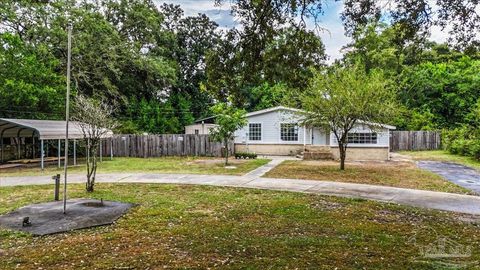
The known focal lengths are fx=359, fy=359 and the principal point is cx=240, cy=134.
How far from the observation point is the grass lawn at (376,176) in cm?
1194

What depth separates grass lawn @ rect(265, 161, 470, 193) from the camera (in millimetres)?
11938

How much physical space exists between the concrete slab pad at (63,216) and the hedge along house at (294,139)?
13.8m

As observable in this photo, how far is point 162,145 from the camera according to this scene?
78.6 feet

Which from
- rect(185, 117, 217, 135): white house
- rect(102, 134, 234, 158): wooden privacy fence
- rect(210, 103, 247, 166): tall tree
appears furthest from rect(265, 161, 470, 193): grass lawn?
rect(185, 117, 217, 135): white house

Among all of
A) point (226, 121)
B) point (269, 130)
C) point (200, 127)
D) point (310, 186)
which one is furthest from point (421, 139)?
point (310, 186)

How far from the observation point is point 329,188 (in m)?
11.3

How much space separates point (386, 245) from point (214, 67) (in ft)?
17.5

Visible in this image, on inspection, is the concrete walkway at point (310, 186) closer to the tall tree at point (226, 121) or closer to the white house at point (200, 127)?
the tall tree at point (226, 121)

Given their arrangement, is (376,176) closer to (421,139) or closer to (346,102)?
(346,102)

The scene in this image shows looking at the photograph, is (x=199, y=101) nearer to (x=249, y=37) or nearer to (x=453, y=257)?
(x=249, y=37)

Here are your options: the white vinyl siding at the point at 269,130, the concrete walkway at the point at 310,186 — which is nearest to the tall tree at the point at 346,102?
the concrete walkway at the point at 310,186

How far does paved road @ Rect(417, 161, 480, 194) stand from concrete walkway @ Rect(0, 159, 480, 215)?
7.00ft

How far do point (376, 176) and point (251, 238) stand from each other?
9.28 meters

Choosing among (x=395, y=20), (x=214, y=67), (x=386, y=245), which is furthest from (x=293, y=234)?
(x=395, y=20)
